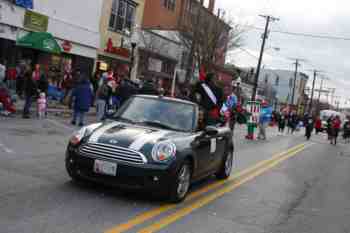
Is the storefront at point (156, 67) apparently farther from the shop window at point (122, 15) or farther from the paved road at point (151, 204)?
the paved road at point (151, 204)

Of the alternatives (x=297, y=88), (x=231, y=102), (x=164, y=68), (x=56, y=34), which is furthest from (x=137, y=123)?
(x=297, y=88)

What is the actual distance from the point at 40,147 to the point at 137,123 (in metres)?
3.69

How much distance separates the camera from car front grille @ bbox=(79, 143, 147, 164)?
6.26 metres

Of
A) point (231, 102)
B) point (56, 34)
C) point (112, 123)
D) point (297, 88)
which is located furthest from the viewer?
point (297, 88)

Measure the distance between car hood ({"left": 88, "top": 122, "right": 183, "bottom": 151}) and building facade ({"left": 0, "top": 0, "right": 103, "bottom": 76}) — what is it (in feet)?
49.3

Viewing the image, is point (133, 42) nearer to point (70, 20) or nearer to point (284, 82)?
point (70, 20)

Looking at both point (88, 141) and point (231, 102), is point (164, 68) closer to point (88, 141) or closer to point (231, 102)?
point (231, 102)

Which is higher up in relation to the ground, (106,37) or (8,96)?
(106,37)

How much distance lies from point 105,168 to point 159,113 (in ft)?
5.45

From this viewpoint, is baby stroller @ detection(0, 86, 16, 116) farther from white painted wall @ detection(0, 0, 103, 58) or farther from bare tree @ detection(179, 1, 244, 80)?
bare tree @ detection(179, 1, 244, 80)

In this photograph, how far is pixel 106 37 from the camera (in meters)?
28.5

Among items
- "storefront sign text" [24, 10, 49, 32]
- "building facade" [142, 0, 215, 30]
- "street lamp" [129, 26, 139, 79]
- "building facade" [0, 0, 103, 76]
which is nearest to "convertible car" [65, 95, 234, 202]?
"building facade" [0, 0, 103, 76]

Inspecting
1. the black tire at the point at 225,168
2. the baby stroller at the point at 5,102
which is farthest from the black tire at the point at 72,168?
the baby stroller at the point at 5,102

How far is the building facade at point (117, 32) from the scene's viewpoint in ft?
92.5
